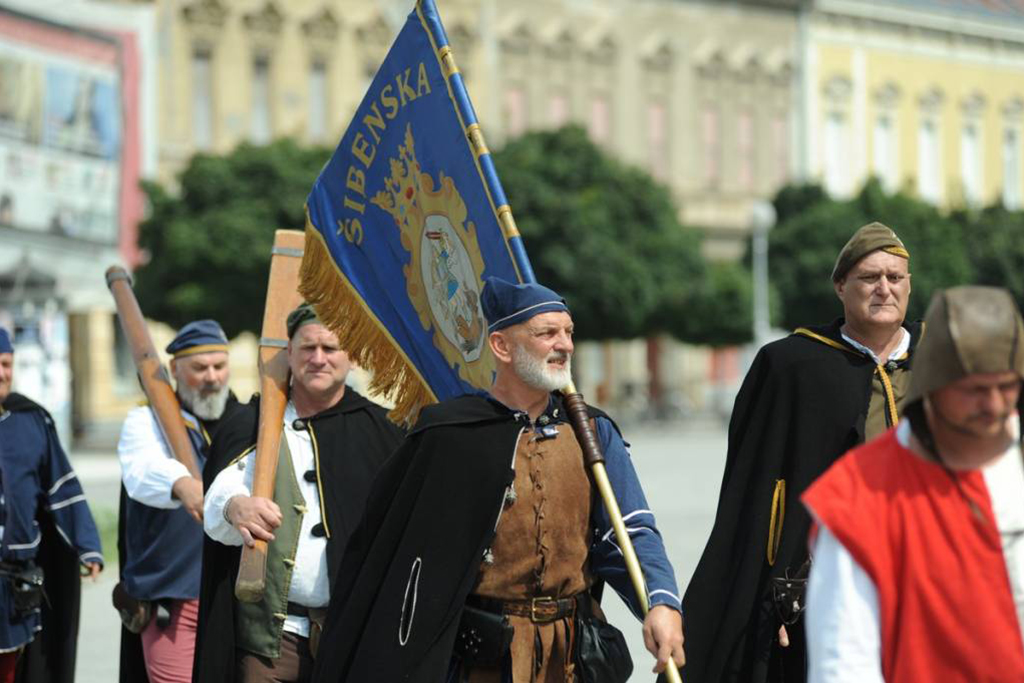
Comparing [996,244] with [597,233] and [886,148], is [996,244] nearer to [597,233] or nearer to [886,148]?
[886,148]

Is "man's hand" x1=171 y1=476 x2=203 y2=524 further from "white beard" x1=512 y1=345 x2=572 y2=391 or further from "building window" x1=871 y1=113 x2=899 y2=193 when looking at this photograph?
"building window" x1=871 y1=113 x2=899 y2=193

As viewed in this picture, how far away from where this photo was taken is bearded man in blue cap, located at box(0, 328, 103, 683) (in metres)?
7.67

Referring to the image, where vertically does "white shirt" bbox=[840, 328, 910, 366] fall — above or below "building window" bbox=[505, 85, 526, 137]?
below

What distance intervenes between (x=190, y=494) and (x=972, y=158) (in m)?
60.8

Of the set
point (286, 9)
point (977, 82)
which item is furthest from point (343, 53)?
point (977, 82)

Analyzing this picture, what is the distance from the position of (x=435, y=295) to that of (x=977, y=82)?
61.5 meters

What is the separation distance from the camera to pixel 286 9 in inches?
1843

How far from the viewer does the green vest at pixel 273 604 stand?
20.5ft

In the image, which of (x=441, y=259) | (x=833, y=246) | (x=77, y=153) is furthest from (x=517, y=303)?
(x=833, y=246)

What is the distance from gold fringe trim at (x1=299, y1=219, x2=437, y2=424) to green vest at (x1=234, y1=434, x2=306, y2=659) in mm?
483

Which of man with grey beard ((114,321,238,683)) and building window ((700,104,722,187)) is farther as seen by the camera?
building window ((700,104,722,187))

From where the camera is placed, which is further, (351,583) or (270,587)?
(270,587)

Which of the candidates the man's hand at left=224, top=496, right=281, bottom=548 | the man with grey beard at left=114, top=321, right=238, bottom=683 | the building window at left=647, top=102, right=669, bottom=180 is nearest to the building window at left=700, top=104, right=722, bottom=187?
the building window at left=647, top=102, right=669, bottom=180

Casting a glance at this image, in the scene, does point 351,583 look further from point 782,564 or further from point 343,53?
point 343,53
